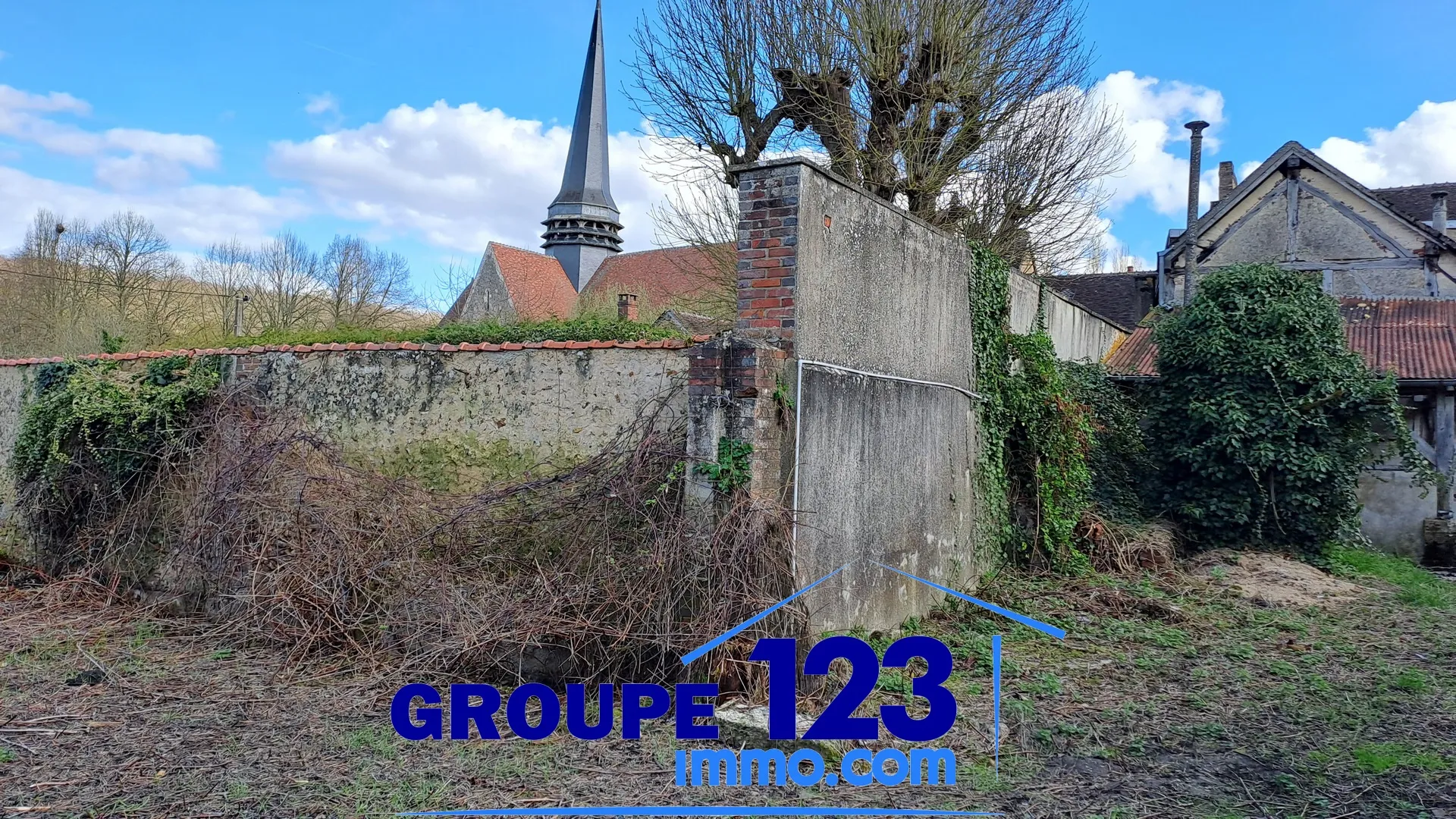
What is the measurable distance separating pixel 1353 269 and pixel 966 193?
8.39 metres

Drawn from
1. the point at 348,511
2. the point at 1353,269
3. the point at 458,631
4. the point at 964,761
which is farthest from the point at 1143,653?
the point at 1353,269

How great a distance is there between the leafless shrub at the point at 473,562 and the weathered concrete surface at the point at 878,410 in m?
0.76

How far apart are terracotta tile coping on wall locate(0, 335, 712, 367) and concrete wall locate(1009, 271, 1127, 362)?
193 inches

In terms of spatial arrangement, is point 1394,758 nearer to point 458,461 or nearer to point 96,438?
point 458,461

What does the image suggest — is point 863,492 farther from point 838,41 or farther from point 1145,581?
point 838,41

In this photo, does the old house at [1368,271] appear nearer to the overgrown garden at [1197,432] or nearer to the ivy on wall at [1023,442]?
the overgrown garden at [1197,432]

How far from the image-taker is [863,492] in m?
6.58

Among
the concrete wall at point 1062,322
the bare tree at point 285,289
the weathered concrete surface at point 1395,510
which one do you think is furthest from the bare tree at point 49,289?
the weathered concrete surface at point 1395,510

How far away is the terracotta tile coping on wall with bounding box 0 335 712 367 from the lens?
251 inches

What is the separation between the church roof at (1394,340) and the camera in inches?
491

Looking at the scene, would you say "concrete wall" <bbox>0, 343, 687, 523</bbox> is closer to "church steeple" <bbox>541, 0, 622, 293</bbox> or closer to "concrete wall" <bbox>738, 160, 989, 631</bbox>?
"concrete wall" <bbox>738, 160, 989, 631</bbox>

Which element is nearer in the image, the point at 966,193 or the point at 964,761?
the point at 964,761

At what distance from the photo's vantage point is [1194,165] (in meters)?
16.3

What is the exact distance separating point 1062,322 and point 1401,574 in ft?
15.5
